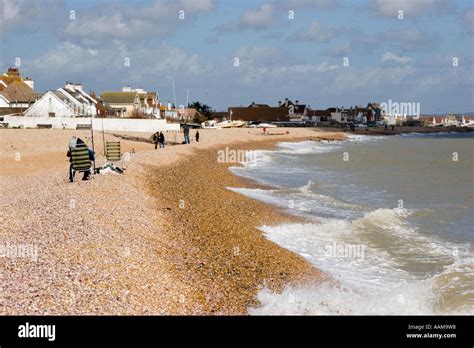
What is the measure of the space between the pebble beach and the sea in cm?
69

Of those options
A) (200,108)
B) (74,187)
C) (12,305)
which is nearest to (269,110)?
(200,108)

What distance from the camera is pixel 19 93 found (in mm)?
69188

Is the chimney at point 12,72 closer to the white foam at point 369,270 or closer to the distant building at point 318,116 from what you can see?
the white foam at point 369,270

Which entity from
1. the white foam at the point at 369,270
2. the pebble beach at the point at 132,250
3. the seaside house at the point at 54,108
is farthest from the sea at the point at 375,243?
the seaside house at the point at 54,108

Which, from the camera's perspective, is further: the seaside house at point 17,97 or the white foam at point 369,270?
the seaside house at point 17,97

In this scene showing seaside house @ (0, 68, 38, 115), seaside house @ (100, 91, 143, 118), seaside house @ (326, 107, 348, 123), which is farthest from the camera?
seaside house @ (326, 107, 348, 123)

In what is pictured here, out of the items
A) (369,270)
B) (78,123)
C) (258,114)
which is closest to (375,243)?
(369,270)

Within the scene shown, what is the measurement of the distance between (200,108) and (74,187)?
100223mm

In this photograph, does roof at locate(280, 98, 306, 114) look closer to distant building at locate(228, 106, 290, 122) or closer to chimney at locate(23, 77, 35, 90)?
distant building at locate(228, 106, 290, 122)

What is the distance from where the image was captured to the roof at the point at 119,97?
80938 mm

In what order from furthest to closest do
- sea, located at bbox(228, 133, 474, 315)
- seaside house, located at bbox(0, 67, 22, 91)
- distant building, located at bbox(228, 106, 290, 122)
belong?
distant building, located at bbox(228, 106, 290, 122)
seaside house, located at bbox(0, 67, 22, 91)
sea, located at bbox(228, 133, 474, 315)

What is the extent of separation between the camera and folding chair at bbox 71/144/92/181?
52.8 feet

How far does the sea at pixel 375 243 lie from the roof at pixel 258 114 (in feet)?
332
